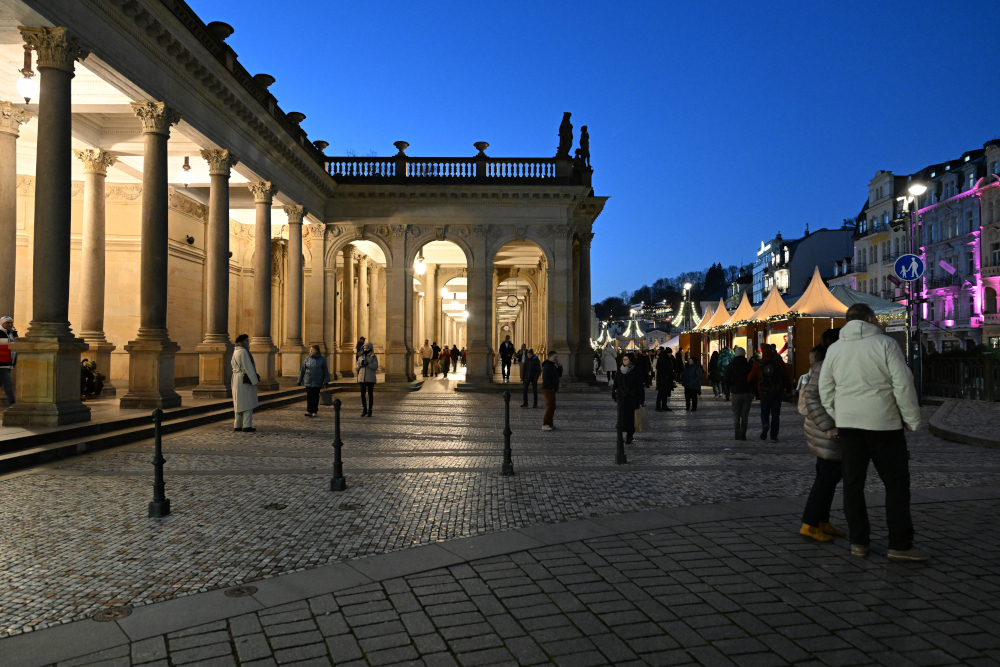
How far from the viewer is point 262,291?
21688 mm

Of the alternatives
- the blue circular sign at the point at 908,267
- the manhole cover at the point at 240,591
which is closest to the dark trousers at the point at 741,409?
the blue circular sign at the point at 908,267

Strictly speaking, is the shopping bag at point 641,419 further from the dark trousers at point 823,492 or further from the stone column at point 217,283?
the stone column at point 217,283

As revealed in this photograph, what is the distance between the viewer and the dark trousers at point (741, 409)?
12.8 metres

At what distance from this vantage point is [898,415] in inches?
205

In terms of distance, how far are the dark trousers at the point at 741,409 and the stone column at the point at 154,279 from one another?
11.1m

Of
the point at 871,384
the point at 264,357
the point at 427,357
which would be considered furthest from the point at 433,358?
the point at 871,384

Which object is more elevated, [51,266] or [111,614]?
[51,266]

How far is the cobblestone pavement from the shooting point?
16.5ft

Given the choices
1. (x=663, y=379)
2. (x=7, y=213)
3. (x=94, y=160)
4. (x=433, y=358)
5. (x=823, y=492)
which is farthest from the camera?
(x=433, y=358)

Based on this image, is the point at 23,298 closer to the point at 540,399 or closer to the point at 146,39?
the point at 146,39

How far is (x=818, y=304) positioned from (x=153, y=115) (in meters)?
19.3

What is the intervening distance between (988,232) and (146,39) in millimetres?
53499

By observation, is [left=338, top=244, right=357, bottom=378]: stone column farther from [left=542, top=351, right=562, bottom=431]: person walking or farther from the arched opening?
[left=542, top=351, right=562, bottom=431]: person walking

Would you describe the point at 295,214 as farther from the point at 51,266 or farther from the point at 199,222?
the point at 51,266
